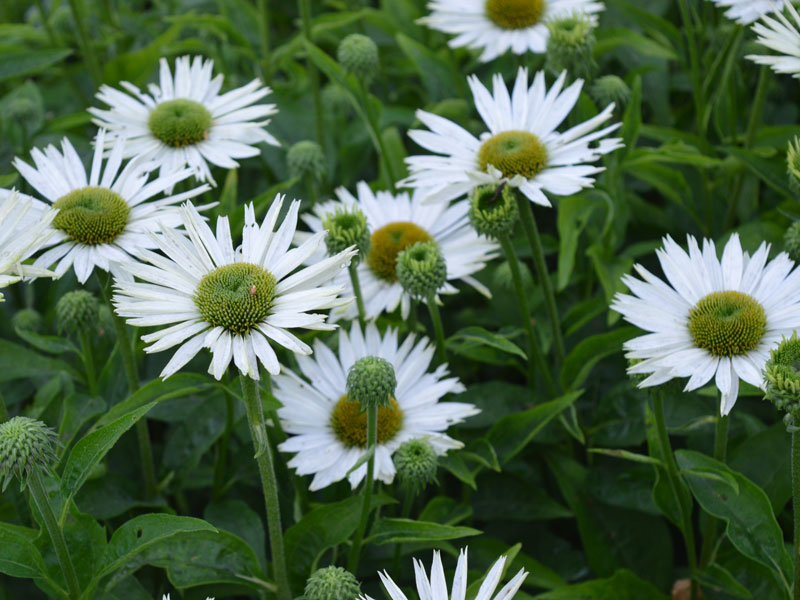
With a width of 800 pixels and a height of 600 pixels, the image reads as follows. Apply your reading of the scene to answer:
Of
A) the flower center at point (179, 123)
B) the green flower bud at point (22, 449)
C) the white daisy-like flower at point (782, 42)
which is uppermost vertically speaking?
the flower center at point (179, 123)

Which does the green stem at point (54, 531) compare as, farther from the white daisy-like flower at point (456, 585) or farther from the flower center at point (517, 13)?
the flower center at point (517, 13)

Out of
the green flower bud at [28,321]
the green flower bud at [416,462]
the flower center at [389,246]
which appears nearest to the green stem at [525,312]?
the flower center at [389,246]

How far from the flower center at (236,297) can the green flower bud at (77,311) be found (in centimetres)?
71

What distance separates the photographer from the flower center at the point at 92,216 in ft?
7.03

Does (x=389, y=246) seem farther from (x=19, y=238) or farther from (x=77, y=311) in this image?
(x=19, y=238)

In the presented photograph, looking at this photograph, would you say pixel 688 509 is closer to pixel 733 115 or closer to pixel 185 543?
pixel 185 543

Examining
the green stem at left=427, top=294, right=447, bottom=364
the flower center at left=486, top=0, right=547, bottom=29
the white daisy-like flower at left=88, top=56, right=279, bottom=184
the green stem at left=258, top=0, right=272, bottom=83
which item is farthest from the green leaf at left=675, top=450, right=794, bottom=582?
the green stem at left=258, top=0, right=272, bottom=83

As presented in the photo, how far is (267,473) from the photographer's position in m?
1.87

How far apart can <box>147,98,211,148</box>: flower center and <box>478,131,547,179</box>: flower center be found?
0.81m

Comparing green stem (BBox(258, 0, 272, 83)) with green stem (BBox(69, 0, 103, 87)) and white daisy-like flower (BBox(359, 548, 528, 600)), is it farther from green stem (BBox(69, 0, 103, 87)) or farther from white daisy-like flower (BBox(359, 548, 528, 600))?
white daisy-like flower (BBox(359, 548, 528, 600))

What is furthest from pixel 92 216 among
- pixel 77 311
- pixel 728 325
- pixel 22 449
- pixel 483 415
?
pixel 728 325

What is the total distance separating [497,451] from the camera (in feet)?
7.84

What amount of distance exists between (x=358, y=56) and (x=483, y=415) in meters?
1.17

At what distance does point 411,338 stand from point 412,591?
2.07 feet
